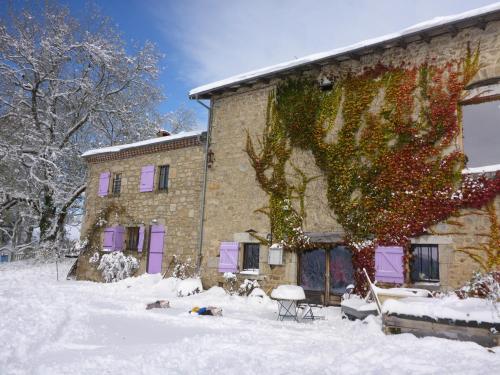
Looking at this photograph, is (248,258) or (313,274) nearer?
(313,274)

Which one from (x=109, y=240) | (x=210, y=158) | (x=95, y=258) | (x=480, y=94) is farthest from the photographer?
(x=95, y=258)

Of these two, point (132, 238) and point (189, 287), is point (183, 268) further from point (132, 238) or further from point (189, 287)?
point (132, 238)

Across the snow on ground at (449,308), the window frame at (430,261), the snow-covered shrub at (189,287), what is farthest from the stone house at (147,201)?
the snow on ground at (449,308)

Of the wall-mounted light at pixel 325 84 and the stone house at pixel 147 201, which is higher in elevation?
the wall-mounted light at pixel 325 84

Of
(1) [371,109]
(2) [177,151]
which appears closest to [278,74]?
(1) [371,109]

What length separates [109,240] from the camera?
14094 mm

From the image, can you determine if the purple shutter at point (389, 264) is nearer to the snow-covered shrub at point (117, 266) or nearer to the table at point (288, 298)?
the table at point (288, 298)

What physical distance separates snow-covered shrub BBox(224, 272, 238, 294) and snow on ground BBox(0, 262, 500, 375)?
7.02 feet

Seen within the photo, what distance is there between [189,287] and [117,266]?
12.7 ft

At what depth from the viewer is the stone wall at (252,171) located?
830 cm

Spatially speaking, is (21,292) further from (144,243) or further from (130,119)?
(130,119)

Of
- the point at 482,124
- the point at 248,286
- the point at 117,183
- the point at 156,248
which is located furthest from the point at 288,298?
the point at 117,183

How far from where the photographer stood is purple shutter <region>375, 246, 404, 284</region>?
8430 millimetres

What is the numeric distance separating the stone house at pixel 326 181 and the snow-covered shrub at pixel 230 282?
159 millimetres
